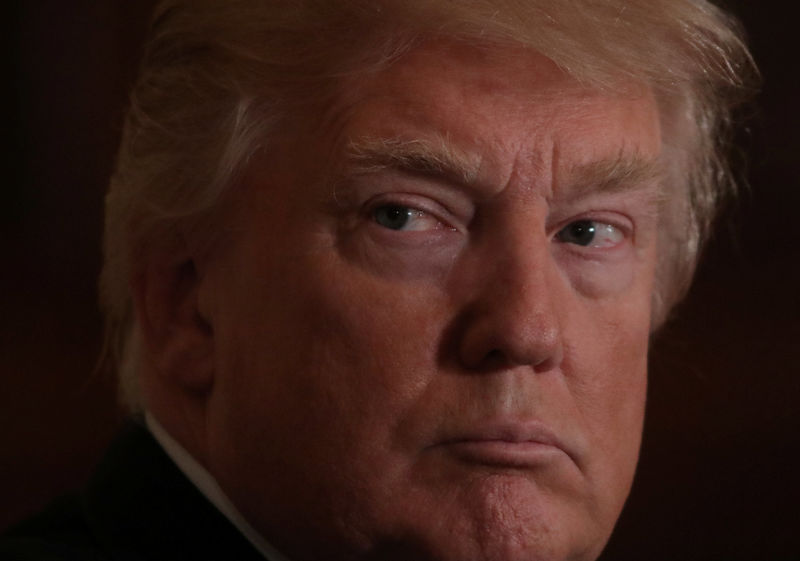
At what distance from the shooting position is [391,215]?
164 centimetres

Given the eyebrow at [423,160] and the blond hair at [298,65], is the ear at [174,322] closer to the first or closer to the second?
the blond hair at [298,65]

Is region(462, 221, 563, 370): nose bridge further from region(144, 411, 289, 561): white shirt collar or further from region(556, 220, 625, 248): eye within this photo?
region(144, 411, 289, 561): white shirt collar

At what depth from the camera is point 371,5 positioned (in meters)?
1.63

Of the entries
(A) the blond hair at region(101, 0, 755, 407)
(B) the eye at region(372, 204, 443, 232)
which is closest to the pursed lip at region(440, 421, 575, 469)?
(B) the eye at region(372, 204, 443, 232)

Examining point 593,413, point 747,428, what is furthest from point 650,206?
point 747,428

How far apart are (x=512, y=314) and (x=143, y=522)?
50 centimetres

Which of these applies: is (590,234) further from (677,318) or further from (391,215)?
(677,318)

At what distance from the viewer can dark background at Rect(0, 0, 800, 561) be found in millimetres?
2889

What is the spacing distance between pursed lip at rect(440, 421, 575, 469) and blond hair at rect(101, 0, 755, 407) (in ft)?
1.31

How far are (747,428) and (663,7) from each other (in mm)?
1365

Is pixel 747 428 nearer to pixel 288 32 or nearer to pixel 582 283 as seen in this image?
pixel 582 283

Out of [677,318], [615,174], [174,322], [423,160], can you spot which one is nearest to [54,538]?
[174,322]

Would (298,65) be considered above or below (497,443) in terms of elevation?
above

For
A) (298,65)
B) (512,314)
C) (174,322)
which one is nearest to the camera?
(512,314)
